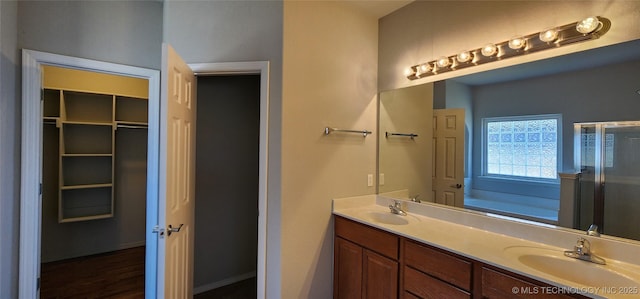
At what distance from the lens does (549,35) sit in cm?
145

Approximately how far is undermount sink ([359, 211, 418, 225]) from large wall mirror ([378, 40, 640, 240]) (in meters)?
0.25

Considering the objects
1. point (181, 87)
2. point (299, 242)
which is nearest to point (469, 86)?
point (299, 242)

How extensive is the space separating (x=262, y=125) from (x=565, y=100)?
184 centimetres

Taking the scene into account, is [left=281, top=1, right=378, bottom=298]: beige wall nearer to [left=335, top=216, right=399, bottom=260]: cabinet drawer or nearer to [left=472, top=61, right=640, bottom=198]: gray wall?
[left=335, top=216, right=399, bottom=260]: cabinet drawer

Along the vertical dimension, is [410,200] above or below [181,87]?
below

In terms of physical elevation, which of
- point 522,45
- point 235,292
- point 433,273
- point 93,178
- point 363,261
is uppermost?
point 522,45

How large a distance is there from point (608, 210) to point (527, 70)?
852 mm

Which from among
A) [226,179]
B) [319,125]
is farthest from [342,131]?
[226,179]

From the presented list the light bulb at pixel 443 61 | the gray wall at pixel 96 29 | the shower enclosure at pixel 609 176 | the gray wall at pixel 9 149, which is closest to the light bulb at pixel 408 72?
the light bulb at pixel 443 61

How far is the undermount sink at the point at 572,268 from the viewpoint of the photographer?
3.65ft

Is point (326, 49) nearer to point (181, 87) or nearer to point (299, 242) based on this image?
point (181, 87)

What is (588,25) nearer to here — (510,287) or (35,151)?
(510,287)

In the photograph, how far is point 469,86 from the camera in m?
1.87

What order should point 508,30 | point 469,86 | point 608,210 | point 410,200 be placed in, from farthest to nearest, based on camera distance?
point 410,200 → point 469,86 → point 508,30 → point 608,210
